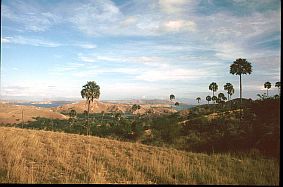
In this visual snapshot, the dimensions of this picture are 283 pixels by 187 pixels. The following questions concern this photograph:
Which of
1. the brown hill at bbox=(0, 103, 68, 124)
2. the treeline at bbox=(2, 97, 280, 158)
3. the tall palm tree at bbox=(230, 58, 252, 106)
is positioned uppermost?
the tall palm tree at bbox=(230, 58, 252, 106)

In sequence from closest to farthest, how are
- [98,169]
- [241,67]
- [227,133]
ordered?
[98,169]
[227,133]
[241,67]

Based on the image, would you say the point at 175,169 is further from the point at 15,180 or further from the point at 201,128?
the point at 201,128

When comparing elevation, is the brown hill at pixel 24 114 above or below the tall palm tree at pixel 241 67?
below

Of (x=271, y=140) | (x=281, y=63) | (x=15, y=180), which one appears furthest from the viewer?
(x=271, y=140)

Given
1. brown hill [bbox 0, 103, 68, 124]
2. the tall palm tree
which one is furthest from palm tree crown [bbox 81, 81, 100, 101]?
brown hill [bbox 0, 103, 68, 124]

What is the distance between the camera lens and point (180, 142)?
103 ft

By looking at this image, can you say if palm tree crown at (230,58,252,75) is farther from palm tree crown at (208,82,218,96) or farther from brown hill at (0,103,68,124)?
brown hill at (0,103,68,124)

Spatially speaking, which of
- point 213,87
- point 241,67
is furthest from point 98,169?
point 213,87

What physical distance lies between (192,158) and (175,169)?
309cm

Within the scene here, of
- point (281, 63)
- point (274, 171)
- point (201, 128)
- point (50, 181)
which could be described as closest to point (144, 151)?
point (274, 171)

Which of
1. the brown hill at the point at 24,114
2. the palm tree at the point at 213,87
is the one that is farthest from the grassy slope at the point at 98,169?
the brown hill at the point at 24,114

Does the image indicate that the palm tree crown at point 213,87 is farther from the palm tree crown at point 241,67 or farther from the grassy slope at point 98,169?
the grassy slope at point 98,169

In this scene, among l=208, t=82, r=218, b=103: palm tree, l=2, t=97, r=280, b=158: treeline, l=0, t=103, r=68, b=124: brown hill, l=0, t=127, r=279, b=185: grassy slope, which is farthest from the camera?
l=0, t=103, r=68, b=124: brown hill

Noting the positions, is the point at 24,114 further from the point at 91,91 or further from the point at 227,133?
the point at 227,133
